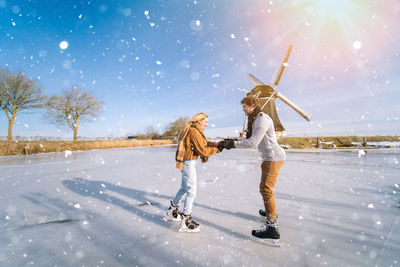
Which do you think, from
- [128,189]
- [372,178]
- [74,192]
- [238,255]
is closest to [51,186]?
[74,192]

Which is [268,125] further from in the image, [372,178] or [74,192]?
[372,178]

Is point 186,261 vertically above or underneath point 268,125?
underneath

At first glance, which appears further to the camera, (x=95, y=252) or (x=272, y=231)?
Result: (x=272, y=231)

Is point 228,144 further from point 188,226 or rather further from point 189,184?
point 188,226

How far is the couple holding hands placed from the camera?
2006 mm

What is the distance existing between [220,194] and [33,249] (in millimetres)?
2816

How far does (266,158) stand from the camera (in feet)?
6.94

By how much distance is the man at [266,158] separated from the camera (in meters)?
1.95

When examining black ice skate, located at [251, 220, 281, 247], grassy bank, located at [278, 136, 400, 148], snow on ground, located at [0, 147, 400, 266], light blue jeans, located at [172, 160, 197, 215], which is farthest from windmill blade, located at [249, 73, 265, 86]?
black ice skate, located at [251, 220, 281, 247]

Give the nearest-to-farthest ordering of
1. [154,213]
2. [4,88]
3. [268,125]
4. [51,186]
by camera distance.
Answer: [268,125]
[154,213]
[51,186]
[4,88]

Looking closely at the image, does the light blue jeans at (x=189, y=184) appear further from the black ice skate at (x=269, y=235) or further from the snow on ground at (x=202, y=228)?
the black ice skate at (x=269, y=235)

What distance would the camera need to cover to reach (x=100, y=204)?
3.16 meters

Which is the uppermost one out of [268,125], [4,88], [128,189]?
[4,88]

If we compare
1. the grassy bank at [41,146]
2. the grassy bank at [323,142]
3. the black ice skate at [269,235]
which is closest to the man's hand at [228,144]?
the black ice skate at [269,235]
